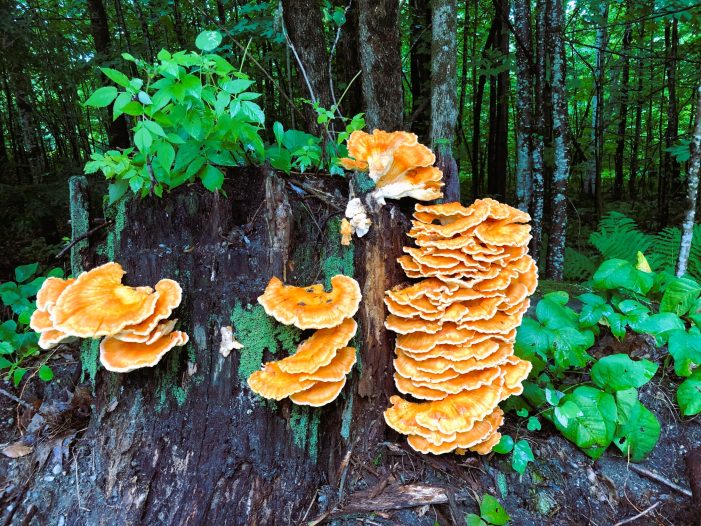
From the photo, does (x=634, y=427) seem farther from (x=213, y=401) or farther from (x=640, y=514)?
(x=213, y=401)

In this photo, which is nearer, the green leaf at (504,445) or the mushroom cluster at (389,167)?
the mushroom cluster at (389,167)

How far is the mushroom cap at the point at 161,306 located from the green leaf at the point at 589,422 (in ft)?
8.71

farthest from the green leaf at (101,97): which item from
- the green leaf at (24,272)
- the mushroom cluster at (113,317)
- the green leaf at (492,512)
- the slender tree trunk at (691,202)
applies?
the slender tree trunk at (691,202)

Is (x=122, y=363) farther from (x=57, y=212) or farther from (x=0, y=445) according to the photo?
(x=57, y=212)

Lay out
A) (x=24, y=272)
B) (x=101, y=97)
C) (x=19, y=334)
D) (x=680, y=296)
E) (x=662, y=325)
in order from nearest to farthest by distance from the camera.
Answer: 1. (x=101, y=97)
2. (x=662, y=325)
3. (x=680, y=296)
4. (x=19, y=334)
5. (x=24, y=272)

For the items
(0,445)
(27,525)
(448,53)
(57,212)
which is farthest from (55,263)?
(448,53)

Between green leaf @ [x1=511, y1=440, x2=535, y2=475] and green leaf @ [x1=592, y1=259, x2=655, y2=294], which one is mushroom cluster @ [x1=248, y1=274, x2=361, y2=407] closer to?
green leaf @ [x1=511, y1=440, x2=535, y2=475]

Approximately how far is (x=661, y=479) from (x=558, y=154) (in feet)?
17.5

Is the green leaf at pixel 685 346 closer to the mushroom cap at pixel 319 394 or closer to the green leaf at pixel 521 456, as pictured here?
the green leaf at pixel 521 456

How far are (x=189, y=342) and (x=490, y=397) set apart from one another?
1964 millimetres

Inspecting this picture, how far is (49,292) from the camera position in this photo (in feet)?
7.79

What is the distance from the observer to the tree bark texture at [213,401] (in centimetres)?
255

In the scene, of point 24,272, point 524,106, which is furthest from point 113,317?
point 524,106

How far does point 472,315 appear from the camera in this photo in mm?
2582
